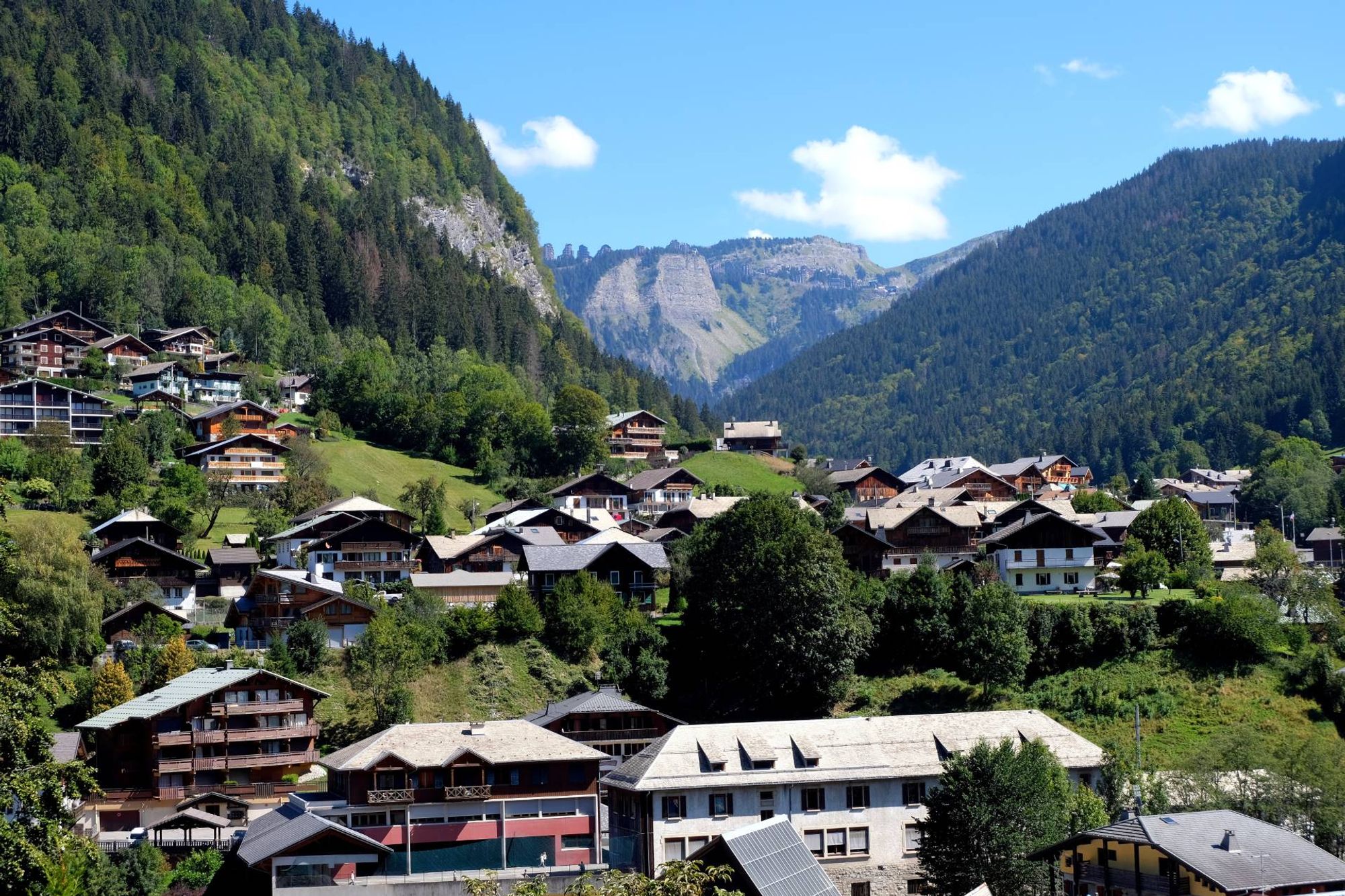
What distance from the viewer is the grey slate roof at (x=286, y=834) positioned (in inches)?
1999

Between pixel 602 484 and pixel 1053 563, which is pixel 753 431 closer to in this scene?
pixel 602 484

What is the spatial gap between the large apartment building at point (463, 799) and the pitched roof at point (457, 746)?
0.05 m

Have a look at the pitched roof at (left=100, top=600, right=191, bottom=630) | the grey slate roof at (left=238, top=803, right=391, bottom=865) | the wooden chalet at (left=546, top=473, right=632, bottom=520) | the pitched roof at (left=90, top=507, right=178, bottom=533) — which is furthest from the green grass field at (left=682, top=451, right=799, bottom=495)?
the grey slate roof at (left=238, top=803, right=391, bottom=865)

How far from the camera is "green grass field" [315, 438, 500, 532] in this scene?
110188 millimetres

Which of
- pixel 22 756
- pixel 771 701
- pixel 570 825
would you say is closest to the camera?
pixel 22 756

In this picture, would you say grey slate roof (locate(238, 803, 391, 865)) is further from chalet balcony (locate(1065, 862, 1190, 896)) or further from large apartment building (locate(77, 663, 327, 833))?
chalet balcony (locate(1065, 862, 1190, 896))

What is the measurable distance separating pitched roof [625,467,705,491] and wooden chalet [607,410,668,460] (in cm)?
1236

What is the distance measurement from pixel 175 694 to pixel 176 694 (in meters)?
0.05

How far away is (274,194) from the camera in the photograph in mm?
171750

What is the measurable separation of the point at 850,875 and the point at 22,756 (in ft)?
122

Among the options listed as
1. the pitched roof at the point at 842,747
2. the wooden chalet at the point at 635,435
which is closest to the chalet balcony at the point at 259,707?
the pitched roof at the point at 842,747

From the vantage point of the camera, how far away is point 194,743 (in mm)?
62344

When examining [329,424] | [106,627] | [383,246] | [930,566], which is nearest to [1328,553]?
[930,566]

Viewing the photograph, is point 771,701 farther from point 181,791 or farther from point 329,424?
point 329,424
